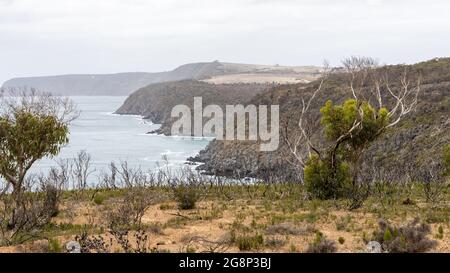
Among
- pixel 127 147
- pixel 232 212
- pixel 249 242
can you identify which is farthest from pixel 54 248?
pixel 127 147

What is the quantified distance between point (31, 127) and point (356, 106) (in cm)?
1181

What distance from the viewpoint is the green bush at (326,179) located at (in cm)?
2089

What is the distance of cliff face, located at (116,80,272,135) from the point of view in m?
143

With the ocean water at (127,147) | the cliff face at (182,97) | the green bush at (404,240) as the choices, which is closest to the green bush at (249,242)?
the green bush at (404,240)

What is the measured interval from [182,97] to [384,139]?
4031 inches

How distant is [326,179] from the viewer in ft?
69.2

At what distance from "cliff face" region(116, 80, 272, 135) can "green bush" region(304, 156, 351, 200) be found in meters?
99.8

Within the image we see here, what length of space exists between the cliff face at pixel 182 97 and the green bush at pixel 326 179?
9979 centimetres

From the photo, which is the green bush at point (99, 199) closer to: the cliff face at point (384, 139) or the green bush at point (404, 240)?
the green bush at point (404, 240)

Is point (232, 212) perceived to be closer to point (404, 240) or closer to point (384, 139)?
point (404, 240)
